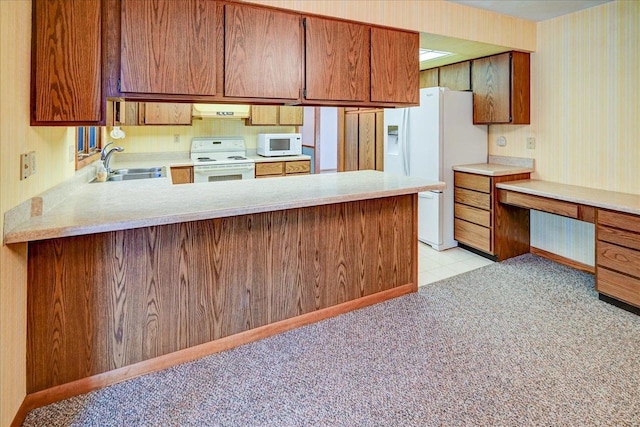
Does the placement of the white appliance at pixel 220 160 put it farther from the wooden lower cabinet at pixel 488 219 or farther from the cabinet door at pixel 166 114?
the wooden lower cabinet at pixel 488 219

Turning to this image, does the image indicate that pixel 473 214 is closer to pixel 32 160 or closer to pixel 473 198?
pixel 473 198

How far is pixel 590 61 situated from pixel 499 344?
276cm

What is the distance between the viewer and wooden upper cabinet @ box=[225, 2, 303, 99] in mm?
2355

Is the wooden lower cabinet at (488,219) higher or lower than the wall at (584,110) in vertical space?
lower

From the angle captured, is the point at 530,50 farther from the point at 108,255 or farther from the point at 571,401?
the point at 108,255

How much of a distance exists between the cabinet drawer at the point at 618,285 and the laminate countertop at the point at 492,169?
1.24 metres

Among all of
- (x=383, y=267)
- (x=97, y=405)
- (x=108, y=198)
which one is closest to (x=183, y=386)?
(x=97, y=405)

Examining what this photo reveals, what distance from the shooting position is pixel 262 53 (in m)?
2.46

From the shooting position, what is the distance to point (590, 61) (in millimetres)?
3430

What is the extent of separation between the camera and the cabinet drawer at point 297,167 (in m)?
5.33

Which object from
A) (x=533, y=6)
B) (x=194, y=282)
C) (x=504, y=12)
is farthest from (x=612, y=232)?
(x=194, y=282)

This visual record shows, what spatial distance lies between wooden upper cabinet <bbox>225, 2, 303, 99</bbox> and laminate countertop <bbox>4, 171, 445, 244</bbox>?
637mm

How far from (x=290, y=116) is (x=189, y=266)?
3.79 m

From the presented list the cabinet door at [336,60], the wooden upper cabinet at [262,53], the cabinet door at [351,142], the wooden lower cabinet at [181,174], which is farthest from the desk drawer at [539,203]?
the wooden lower cabinet at [181,174]
